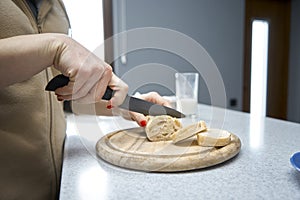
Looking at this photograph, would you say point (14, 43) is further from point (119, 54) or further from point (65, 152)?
point (119, 54)

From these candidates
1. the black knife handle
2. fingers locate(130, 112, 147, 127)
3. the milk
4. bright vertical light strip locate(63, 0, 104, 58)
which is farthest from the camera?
bright vertical light strip locate(63, 0, 104, 58)

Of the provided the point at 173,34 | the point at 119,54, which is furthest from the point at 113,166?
the point at 173,34

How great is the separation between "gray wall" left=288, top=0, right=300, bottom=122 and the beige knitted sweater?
128 inches

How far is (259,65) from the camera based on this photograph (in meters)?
2.99

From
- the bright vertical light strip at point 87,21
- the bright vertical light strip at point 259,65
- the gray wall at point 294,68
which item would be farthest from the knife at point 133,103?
the gray wall at point 294,68

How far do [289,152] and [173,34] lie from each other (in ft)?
5.94

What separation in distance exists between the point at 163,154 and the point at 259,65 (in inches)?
111

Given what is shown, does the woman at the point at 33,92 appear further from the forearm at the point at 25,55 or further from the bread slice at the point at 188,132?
the bread slice at the point at 188,132

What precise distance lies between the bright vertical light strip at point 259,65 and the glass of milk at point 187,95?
205cm

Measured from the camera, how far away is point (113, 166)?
490 mm

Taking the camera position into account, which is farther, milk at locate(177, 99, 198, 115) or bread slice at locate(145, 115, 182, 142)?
milk at locate(177, 99, 198, 115)

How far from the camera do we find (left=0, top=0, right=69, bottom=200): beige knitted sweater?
47 cm

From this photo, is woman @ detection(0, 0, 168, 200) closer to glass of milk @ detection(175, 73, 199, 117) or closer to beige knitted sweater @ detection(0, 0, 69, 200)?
beige knitted sweater @ detection(0, 0, 69, 200)

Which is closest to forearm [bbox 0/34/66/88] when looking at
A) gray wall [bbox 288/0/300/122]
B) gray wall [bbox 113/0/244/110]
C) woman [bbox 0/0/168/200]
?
woman [bbox 0/0/168/200]
